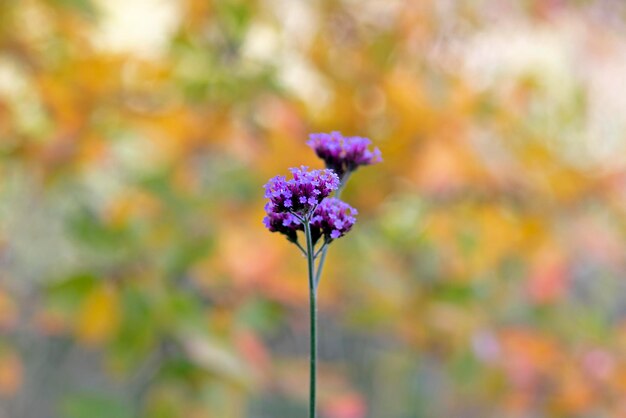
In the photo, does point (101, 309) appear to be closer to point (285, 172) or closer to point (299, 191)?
point (285, 172)

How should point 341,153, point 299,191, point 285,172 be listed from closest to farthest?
point 299,191 < point 341,153 < point 285,172

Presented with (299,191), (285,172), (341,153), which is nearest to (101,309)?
(285,172)

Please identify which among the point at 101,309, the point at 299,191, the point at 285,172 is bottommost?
the point at 299,191

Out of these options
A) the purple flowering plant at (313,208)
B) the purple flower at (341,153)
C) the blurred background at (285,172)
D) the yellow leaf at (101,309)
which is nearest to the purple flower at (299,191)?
the purple flowering plant at (313,208)

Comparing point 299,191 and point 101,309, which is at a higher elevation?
point 101,309

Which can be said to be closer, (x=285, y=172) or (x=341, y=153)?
(x=341, y=153)

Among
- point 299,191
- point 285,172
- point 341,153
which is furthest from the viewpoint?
point 285,172

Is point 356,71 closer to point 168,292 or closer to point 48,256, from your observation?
point 168,292
